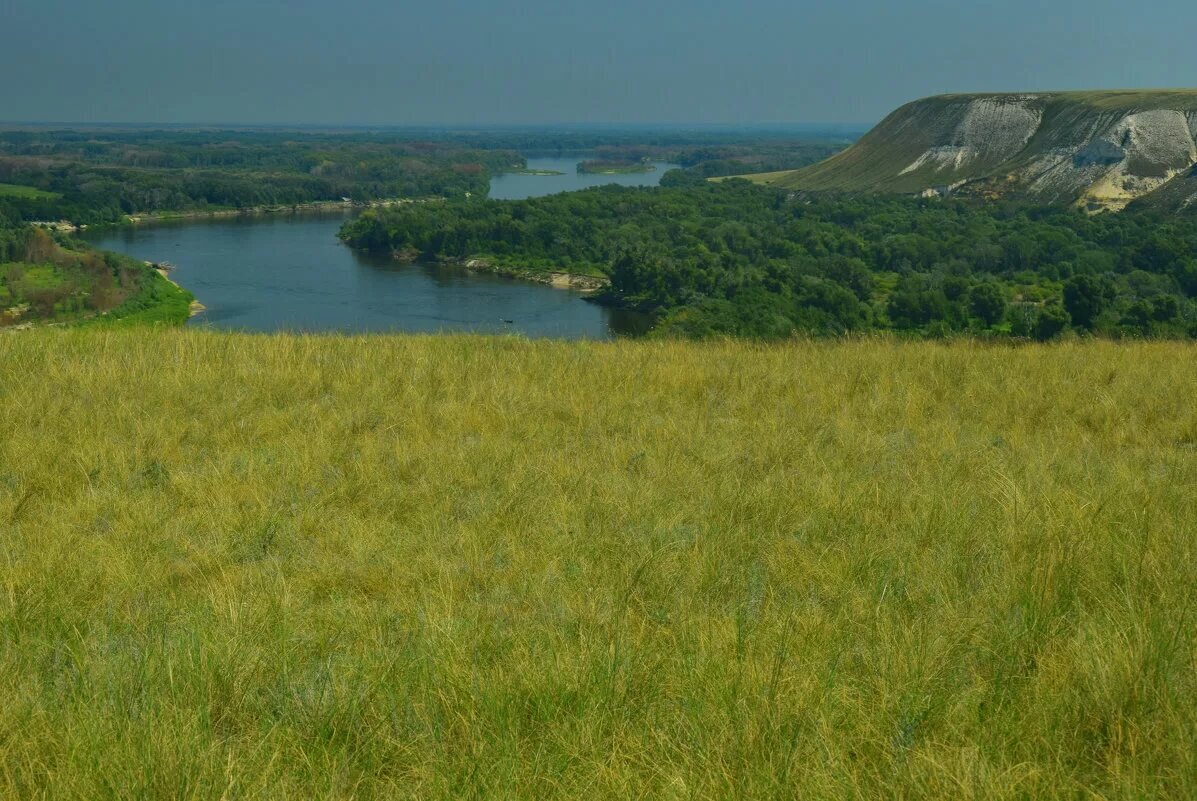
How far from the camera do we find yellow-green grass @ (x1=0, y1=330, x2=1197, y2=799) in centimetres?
198

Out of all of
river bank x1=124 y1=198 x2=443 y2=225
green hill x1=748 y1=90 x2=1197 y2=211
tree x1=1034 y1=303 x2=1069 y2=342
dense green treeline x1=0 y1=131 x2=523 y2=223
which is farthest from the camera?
river bank x1=124 y1=198 x2=443 y2=225

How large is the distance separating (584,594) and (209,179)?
10995cm

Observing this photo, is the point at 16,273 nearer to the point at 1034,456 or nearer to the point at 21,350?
the point at 21,350

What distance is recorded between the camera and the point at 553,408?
5629 mm

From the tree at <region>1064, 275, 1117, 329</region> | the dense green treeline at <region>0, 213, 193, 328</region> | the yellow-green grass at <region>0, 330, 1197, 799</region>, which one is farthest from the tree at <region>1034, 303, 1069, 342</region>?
the dense green treeline at <region>0, 213, 193, 328</region>

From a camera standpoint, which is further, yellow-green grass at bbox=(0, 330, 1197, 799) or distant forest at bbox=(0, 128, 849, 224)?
distant forest at bbox=(0, 128, 849, 224)

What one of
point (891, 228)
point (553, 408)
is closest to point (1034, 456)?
point (553, 408)

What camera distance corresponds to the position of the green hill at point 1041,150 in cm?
6034

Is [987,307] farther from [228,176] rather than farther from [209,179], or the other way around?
[228,176]

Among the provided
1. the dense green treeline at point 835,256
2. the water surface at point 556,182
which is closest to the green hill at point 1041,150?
the dense green treeline at point 835,256

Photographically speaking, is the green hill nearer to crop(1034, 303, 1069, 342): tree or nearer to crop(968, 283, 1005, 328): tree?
crop(968, 283, 1005, 328): tree

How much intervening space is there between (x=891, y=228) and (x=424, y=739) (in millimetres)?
65651

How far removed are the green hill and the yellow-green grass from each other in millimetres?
61106

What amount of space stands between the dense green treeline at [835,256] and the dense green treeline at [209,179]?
2754 cm
